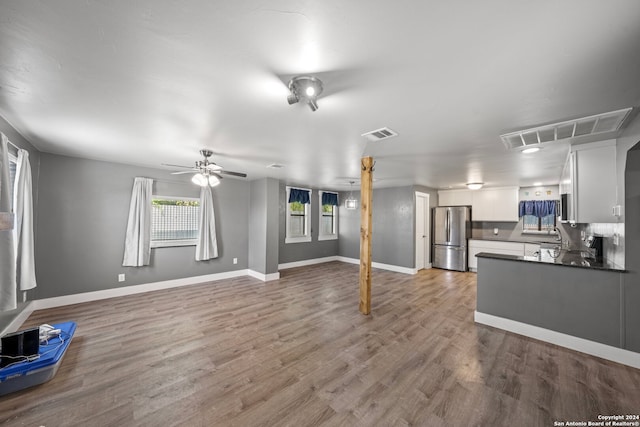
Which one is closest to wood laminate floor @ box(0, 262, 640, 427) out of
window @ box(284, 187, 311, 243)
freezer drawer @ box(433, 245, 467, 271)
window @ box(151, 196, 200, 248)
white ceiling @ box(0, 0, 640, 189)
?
window @ box(151, 196, 200, 248)

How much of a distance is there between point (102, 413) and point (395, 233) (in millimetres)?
6200

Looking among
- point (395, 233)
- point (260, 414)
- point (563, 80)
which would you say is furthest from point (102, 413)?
point (395, 233)

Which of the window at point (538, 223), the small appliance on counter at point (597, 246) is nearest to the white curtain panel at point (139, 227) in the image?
the small appliance on counter at point (597, 246)

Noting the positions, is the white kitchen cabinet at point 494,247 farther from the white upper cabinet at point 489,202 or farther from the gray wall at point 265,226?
the gray wall at point 265,226

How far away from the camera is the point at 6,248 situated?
7.88 ft

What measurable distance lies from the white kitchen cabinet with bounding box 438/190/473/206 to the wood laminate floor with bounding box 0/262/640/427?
4179 mm

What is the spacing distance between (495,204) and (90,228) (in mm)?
9188

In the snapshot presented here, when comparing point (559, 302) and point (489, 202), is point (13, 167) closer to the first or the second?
point (559, 302)

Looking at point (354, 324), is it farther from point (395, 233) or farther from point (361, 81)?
point (395, 233)

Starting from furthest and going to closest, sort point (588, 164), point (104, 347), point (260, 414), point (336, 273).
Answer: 1. point (336, 273)
2. point (588, 164)
3. point (104, 347)
4. point (260, 414)

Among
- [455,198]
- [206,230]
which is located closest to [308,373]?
[206,230]

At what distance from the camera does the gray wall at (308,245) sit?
666 cm

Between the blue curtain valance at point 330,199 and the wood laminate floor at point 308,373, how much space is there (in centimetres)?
442

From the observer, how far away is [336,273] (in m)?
6.27
